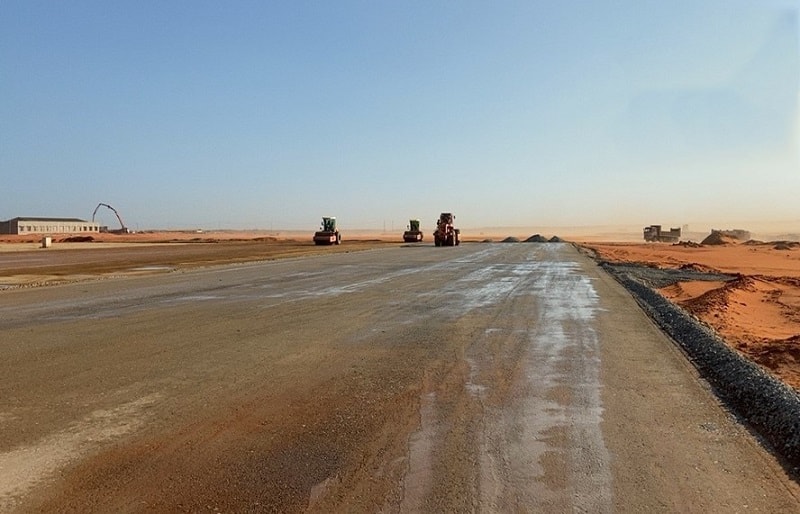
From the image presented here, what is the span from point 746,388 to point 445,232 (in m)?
51.3

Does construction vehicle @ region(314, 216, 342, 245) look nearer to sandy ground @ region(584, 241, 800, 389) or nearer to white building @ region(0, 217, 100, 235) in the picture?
sandy ground @ region(584, 241, 800, 389)

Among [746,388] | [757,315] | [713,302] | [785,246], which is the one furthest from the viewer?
[785,246]

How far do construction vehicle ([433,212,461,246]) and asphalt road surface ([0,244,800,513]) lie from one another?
46.1 metres

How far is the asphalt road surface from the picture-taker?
384cm

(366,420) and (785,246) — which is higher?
(785,246)

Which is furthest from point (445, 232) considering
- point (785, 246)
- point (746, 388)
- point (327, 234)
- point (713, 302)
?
point (746, 388)

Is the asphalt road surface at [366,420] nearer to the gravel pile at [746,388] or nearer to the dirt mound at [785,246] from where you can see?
the gravel pile at [746,388]

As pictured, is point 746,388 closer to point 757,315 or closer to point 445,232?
point 757,315

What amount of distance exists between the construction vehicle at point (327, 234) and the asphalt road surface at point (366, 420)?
166ft

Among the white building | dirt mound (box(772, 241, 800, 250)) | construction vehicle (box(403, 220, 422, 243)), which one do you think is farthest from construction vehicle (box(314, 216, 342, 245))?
the white building

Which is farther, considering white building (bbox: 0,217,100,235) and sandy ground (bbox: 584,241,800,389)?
white building (bbox: 0,217,100,235)

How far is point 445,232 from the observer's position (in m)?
57.4

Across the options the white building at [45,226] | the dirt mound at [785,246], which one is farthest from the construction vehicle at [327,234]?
the white building at [45,226]

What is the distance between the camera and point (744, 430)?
5.14 metres
